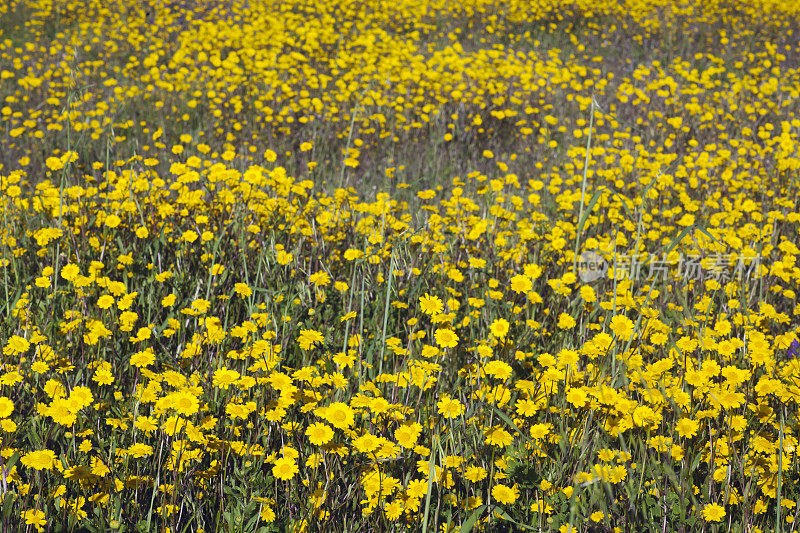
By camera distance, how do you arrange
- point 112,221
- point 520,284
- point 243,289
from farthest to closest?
1. point 112,221
2. point 520,284
3. point 243,289

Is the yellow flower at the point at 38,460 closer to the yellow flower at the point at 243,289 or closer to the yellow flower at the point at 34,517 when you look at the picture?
the yellow flower at the point at 34,517

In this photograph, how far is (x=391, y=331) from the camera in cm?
278

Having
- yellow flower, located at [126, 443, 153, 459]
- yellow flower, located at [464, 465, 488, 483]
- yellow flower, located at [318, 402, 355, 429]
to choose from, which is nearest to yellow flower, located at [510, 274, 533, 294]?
yellow flower, located at [464, 465, 488, 483]

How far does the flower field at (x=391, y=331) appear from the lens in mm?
1757

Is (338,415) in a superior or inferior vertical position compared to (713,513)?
superior

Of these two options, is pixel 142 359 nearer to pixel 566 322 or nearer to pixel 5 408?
pixel 5 408

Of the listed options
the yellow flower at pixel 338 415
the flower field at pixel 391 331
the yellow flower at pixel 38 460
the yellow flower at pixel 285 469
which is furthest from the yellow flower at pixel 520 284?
the yellow flower at pixel 38 460

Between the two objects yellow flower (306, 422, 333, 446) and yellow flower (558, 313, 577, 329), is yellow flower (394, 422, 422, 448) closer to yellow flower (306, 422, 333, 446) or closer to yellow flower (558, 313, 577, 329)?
yellow flower (306, 422, 333, 446)

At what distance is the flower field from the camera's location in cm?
176

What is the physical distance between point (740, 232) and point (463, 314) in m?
1.79

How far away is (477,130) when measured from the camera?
6.20 metres

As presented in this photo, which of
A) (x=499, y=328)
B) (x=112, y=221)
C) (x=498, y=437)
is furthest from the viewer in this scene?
(x=112, y=221)

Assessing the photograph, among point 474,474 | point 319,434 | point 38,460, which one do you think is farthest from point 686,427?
point 38,460

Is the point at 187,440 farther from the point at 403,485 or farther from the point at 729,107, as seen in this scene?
the point at 729,107
